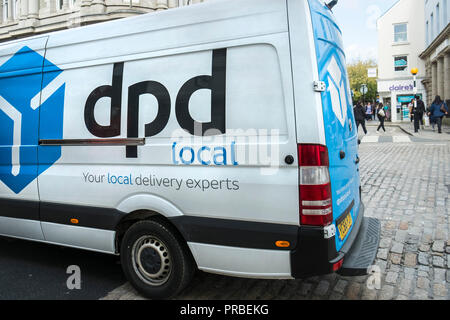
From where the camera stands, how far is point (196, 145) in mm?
3283

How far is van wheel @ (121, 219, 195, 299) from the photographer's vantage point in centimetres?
343

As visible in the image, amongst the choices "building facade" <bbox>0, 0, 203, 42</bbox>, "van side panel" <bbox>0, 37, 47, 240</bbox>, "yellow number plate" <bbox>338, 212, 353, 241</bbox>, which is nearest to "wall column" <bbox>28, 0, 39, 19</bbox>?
"building facade" <bbox>0, 0, 203, 42</bbox>

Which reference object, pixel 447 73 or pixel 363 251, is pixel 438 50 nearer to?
pixel 447 73

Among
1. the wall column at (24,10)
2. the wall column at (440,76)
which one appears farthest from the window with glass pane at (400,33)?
the wall column at (24,10)

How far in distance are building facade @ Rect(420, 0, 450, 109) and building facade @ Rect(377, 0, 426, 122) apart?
10.8 feet

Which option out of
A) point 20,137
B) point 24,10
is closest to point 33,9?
point 24,10

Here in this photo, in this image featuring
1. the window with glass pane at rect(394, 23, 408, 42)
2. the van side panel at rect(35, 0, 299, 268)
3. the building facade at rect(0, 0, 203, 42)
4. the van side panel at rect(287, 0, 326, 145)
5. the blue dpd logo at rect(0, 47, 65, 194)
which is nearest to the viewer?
the van side panel at rect(287, 0, 326, 145)

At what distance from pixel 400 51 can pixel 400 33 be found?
6.18 ft

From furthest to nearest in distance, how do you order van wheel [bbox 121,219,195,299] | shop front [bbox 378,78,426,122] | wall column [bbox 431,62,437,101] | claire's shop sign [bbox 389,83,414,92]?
claire's shop sign [bbox 389,83,414,92]
shop front [bbox 378,78,426,122]
wall column [bbox 431,62,437,101]
van wheel [bbox 121,219,195,299]

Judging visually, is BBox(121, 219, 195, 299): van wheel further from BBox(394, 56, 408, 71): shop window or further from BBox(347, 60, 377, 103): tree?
BBox(347, 60, 377, 103): tree

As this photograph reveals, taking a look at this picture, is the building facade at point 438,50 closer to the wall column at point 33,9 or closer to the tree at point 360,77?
the wall column at point 33,9

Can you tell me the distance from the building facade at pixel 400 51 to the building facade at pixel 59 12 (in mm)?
24224

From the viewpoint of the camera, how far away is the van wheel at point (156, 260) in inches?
135
